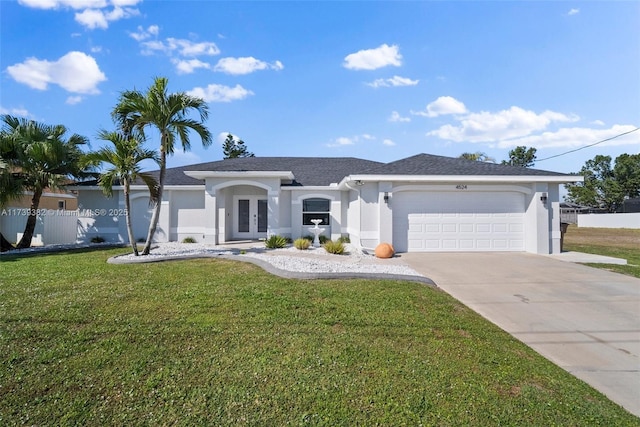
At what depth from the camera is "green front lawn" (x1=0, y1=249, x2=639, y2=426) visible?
2809 millimetres

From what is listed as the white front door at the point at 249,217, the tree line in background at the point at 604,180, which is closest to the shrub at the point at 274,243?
the white front door at the point at 249,217

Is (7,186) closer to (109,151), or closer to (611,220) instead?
(109,151)

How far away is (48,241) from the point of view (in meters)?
15.8

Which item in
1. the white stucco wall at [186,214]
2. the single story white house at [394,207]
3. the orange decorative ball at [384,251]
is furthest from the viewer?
the white stucco wall at [186,214]

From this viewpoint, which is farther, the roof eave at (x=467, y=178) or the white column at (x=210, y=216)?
the white column at (x=210, y=216)

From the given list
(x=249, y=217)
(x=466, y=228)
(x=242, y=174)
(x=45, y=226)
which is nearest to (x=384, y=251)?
(x=466, y=228)

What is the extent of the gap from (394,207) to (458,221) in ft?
8.83

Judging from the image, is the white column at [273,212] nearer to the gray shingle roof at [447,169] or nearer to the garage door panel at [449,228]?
the gray shingle roof at [447,169]

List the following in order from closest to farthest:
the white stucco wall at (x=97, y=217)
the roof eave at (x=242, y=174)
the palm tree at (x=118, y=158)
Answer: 1. the palm tree at (x=118, y=158)
2. the roof eave at (x=242, y=174)
3. the white stucco wall at (x=97, y=217)

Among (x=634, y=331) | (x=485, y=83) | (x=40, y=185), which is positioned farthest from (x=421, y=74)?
(x=40, y=185)

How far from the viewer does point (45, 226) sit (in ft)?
51.0

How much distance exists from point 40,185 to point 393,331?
54.4 feet

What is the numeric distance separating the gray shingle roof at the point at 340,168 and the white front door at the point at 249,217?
1807 millimetres

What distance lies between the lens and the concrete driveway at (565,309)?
374 cm
